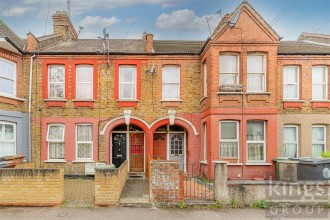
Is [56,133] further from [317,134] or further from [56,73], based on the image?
[317,134]

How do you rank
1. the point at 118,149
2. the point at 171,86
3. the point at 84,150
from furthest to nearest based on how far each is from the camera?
the point at 118,149 < the point at 171,86 < the point at 84,150

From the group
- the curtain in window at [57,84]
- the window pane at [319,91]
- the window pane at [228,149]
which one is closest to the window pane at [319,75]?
the window pane at [319,91]

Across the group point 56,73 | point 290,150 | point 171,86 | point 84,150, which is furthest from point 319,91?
point 56,73

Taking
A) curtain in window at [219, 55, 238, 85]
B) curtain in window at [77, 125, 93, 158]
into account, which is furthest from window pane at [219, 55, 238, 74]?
curtain in window at [77, 125, 93, 158]

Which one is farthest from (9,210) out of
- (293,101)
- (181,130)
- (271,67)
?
(293,101)

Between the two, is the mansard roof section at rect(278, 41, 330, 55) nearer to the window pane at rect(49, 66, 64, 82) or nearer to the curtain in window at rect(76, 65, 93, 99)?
the curtain in window at rect(76, 65, 93, 99)

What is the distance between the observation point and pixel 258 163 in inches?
592

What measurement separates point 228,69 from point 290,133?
516cm

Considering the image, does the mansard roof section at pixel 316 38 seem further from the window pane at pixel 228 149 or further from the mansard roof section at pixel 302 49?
the window pane at pixel 228 149

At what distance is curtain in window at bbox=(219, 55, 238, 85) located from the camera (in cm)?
1530

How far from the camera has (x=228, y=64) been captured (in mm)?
15430

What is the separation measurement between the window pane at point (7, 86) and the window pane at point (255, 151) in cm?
1259

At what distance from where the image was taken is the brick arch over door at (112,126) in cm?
1678

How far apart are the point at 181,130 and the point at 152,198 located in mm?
8060
